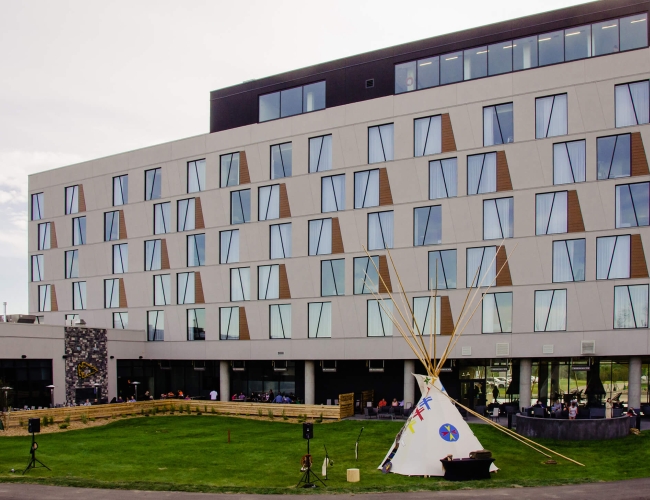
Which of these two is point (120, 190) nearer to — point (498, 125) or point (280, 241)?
point (280, 241)

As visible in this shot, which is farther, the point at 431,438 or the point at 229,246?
the point at 229,246

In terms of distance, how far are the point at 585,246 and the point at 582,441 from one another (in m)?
12.8

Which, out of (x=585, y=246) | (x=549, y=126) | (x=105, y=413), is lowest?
(x=105, y=413)

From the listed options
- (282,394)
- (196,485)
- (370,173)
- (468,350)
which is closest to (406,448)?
(196,485)

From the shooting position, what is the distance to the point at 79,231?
2552 inches

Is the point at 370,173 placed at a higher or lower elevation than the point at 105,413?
higher

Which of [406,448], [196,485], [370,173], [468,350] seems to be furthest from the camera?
[370,173]

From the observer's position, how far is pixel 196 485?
26.0m

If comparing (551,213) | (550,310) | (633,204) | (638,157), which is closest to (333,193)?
(551,213)

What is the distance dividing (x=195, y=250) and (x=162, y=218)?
4.32 m

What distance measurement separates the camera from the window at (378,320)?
158 ft

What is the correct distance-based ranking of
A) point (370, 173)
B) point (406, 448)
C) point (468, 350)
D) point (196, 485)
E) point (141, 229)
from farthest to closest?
1. point (141, 229)
2. point (370, 173)
3. point (468, 350)
4. point (406, 448)
5. point (196, 485)

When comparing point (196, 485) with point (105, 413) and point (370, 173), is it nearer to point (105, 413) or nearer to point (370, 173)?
point (105, 413)

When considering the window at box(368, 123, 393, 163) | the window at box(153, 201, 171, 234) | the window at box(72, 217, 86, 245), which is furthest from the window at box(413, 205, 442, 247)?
the window at box(72, 217, 86, 245)
